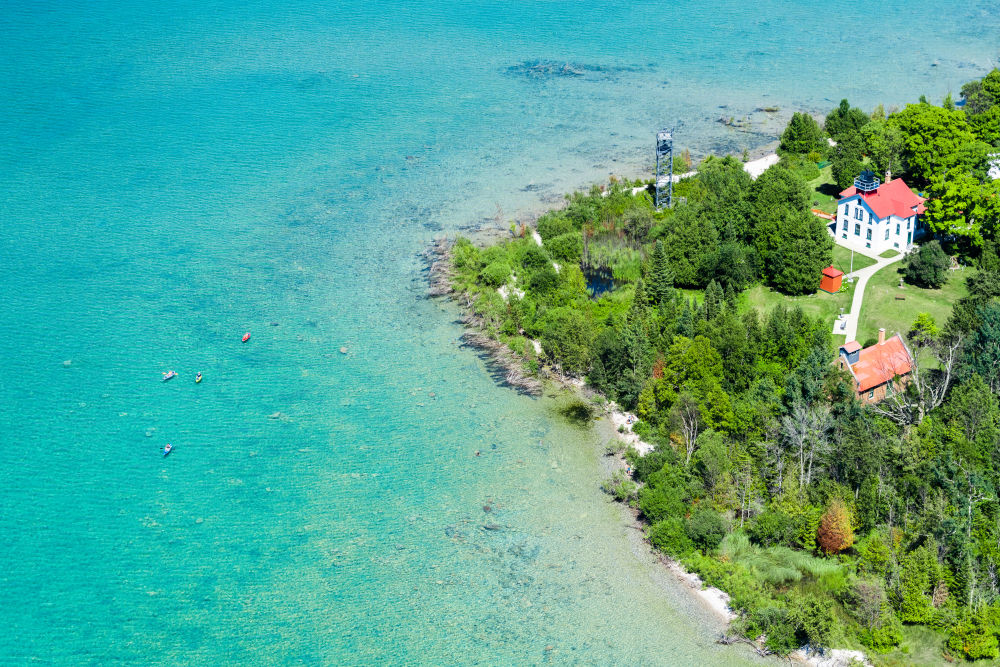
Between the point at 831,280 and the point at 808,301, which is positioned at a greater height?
the point at 831,280

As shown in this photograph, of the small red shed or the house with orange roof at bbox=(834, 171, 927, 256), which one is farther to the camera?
the house with orange roof at bbox=(834, 171, 927, 256)

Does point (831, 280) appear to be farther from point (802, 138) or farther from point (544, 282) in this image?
point (802, 138)

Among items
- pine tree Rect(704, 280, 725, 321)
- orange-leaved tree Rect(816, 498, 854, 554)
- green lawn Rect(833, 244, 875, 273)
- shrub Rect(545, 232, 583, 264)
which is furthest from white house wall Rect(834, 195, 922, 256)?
orange-leaved tree Rect(816, 498, 854, 554)

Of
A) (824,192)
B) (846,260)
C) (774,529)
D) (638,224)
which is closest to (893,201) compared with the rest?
(846,260)

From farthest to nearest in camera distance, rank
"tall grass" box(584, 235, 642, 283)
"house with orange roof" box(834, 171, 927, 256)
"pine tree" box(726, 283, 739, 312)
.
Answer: "tall grass" box(584, 235, 642, 283), "house with orange roof" box(834, 171, 927, 256), "pine tree" box(726, 283, 739, 312)

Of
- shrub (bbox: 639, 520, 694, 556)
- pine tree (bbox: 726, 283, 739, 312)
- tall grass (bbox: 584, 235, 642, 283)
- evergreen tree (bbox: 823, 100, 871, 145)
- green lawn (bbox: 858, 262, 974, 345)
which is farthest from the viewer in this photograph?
evergreen tree (bbox: 823, 100, 871, 145)

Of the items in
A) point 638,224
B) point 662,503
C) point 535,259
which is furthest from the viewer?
point 638,224

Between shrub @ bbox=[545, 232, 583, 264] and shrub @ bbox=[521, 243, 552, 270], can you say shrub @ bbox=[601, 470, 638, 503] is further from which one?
shrub @ bbox=[545, 232, 583, 264]

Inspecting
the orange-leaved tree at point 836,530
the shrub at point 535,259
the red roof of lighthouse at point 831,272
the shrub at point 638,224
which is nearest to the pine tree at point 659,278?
the shrub at point 535,259
